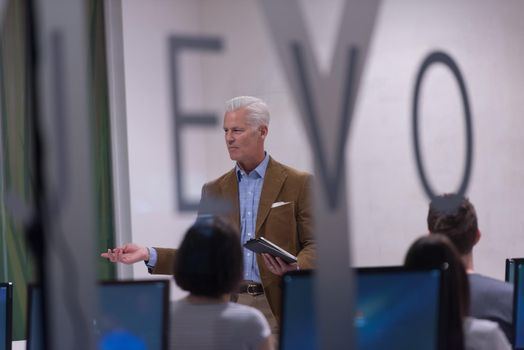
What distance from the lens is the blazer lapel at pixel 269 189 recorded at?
3070 mm

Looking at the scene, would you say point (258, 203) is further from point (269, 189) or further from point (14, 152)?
A: point (14, 152)

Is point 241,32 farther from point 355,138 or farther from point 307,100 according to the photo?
point 307,100

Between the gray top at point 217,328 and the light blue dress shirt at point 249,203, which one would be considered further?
the light blue dress shirt at point 249,203

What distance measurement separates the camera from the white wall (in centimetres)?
481

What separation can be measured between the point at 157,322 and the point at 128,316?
0.07m

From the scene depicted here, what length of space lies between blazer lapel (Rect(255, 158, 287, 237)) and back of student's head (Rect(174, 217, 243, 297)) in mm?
1004

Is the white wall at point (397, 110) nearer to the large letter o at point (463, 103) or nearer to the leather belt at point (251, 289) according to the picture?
the large letter o at point (463, 103)

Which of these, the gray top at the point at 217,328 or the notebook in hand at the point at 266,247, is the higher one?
the notebook in hand at the point at 266,247

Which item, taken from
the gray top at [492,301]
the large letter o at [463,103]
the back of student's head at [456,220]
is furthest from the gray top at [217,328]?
the large letter o at [463,103]

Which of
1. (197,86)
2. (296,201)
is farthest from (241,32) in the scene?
(296,201)

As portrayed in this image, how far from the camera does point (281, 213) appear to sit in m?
3.07

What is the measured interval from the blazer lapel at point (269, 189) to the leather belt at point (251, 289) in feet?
0.62

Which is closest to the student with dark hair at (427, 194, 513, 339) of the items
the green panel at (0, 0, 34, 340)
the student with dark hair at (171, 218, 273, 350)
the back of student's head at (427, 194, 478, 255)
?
the back of student's head at (427, 194, 478, 255)

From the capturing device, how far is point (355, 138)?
498cm
